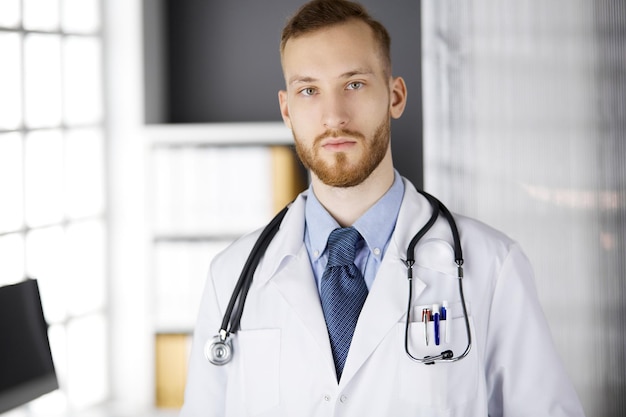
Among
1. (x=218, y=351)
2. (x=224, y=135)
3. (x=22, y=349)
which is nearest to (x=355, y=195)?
(x=218, y=351)

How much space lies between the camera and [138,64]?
134 inches

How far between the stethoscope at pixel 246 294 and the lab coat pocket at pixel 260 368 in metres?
0.03

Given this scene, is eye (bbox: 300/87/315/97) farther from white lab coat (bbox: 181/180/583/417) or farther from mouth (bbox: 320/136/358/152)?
white lab coat (bbox: 181/180/583/417)

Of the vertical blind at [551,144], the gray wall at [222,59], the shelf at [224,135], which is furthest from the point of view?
the gray wall at [222,59]

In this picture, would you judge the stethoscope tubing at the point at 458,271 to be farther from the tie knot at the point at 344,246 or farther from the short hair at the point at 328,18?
the short hair at the point at 328,18

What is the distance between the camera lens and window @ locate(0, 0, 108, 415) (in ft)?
→ 9.57

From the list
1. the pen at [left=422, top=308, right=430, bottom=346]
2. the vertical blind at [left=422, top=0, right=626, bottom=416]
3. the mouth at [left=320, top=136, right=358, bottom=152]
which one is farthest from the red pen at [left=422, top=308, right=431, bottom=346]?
the vertical blind at [left=422, top=0, right=626, bottom=416]

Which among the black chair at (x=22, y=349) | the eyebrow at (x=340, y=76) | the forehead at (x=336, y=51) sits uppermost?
the forehead at (x=336, y=51)

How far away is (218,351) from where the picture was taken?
163 cm

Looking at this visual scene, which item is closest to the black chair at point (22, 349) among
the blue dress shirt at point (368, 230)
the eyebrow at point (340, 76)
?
the blue dress shirt at point (368, 230)

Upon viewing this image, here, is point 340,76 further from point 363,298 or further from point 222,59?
point 222,59

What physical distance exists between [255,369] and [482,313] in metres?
0.44

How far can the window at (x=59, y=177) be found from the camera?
292 cm

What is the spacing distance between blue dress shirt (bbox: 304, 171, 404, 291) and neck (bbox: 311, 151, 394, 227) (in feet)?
0.04
